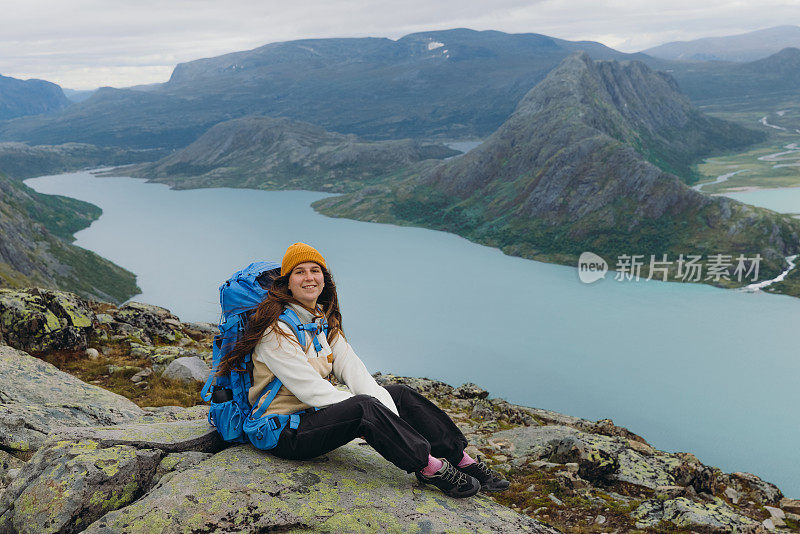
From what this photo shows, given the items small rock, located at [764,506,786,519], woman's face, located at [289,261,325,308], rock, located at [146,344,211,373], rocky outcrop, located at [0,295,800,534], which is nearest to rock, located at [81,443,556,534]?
rocky outcrop, located at [0,295,800,534]

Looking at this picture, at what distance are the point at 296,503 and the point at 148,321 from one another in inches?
1022

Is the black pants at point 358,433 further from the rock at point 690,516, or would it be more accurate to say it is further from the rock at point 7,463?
the rock at point 690,516

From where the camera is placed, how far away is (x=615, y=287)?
125 meters

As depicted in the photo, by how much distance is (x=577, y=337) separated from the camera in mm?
93125

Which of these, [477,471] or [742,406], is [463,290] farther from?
[477,471]

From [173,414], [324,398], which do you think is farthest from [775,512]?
[173,414]

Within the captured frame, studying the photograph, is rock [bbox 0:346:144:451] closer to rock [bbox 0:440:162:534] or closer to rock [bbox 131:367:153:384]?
rock [bbox 0:440:162:534]

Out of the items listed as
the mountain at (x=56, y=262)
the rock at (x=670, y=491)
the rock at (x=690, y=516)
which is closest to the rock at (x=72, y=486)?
the rock at (x=690, y=516)

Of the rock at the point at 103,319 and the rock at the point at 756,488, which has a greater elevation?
the rock at the point at 103,319

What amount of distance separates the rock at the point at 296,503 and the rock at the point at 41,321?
17.5 m

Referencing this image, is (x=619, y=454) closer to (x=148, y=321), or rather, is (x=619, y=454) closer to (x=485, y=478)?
(x=485, y=478)

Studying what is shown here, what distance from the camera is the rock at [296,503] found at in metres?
7.11

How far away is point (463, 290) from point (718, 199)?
259 ft

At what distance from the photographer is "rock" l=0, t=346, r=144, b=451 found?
10500 mm
